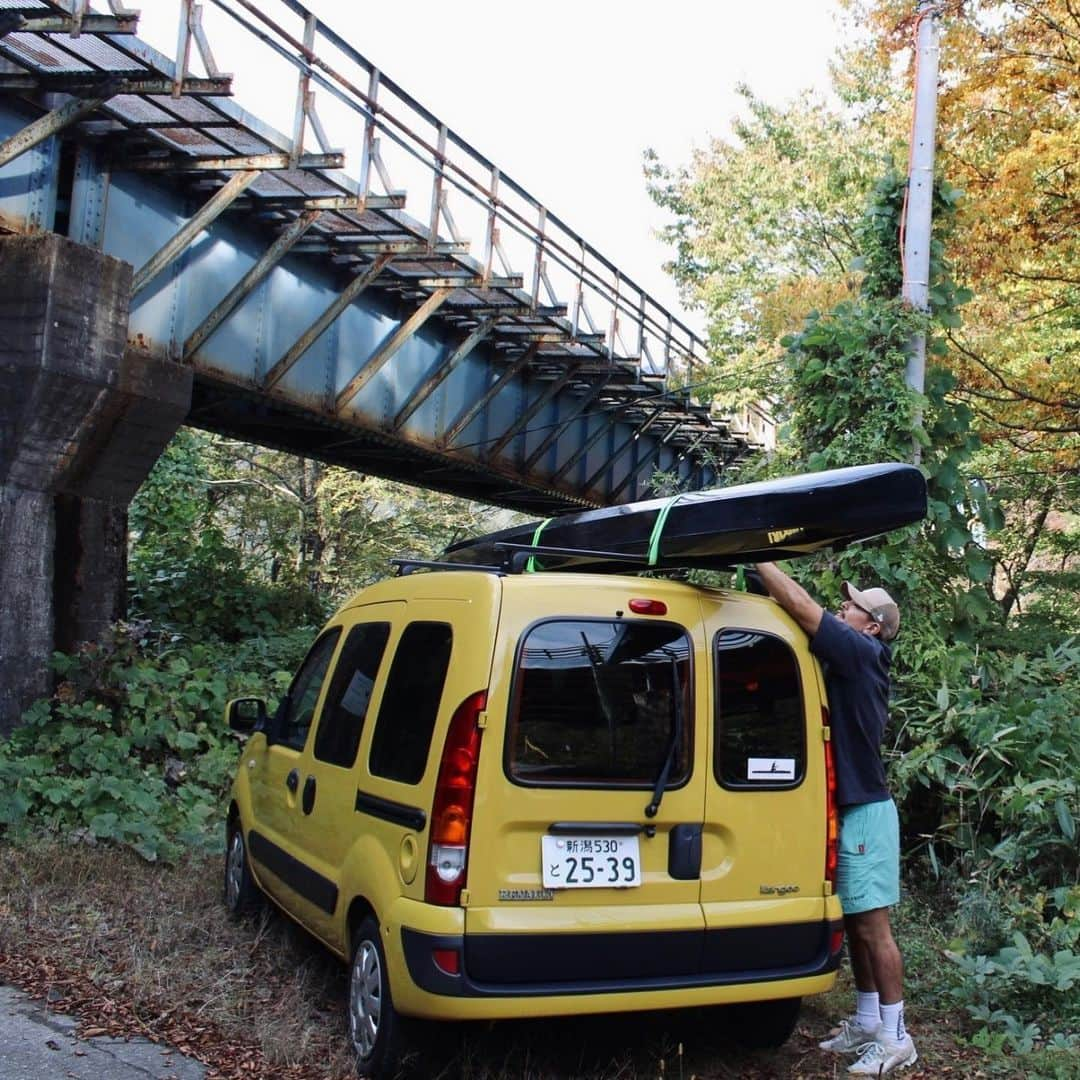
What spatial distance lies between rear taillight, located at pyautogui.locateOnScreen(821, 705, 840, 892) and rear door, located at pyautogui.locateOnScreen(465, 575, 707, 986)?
62cm

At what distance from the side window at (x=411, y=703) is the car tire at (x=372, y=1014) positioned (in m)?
0.58

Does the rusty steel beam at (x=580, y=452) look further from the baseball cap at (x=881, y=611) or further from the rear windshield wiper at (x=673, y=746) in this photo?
the rear windshield wiper at (x=673, y=746)

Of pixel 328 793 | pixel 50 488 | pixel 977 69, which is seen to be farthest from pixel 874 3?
pixel 328 793

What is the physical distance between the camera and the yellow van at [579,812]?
367 cm

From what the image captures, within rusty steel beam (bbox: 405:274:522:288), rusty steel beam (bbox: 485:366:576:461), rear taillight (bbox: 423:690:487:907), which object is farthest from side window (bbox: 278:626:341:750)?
rusty steel beam (bbox: 485:366:576:461)

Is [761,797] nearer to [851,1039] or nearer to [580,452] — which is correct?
[851,1039]

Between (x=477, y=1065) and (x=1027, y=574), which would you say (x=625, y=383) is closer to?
(x=1027, y=574)

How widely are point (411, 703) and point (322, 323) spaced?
9451mm

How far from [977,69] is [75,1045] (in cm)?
1132

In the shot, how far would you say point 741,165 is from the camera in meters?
25.0

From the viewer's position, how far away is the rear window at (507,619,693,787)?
3.81 metres

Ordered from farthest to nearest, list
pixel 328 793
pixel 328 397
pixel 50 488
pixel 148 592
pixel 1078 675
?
1. pixel 148 592
2. pixel 328 397
3. pixel 50 488
4. pixel 1078 675
5. pixel 328 793

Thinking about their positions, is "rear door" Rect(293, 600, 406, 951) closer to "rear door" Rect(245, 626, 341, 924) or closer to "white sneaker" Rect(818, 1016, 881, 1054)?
"rear door" Rect(245, 626, 341, 924)

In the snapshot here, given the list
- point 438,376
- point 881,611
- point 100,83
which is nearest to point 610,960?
point 881,611
